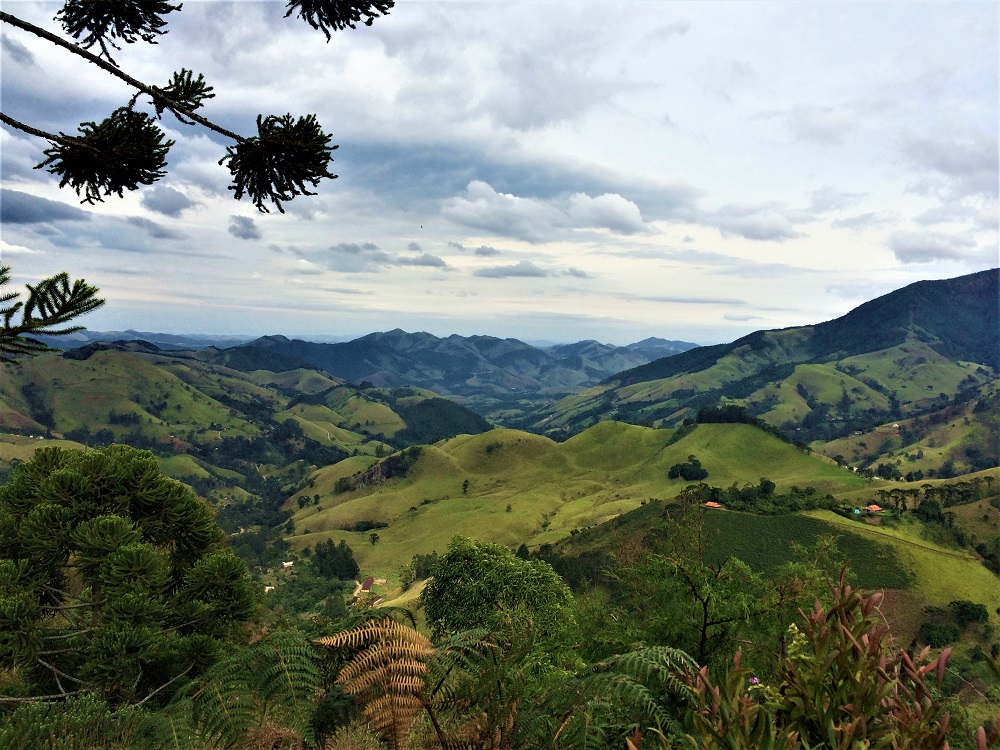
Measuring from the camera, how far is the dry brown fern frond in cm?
489

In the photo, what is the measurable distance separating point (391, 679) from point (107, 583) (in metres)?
19.3

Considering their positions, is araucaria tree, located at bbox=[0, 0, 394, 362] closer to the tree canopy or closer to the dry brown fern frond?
the dry brown fern frond

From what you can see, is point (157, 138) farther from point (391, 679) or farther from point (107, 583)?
point (107, 583)

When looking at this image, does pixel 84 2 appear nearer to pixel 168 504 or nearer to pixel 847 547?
pixel 168 504

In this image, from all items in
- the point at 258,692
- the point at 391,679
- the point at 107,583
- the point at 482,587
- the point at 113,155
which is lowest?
the point at 482,587

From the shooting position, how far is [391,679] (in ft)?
16.5

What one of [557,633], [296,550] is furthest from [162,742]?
[296,550]

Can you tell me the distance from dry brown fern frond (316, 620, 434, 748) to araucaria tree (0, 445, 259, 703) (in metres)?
15.5

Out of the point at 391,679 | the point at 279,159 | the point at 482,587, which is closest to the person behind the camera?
the point at 391,679

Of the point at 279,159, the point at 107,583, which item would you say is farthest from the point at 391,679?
the point at 107,583

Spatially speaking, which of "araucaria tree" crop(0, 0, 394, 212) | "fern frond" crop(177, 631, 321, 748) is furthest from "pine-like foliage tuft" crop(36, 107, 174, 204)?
"fern frond" crop(177, 631, 321, 748)

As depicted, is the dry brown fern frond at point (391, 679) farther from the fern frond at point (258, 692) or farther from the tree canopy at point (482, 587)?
the tree canopy at point (482, 587)

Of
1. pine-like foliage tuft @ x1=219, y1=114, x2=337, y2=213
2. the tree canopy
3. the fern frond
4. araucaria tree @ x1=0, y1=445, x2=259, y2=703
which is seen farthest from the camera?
the tree canopy

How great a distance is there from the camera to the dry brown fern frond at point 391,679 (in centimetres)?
489
